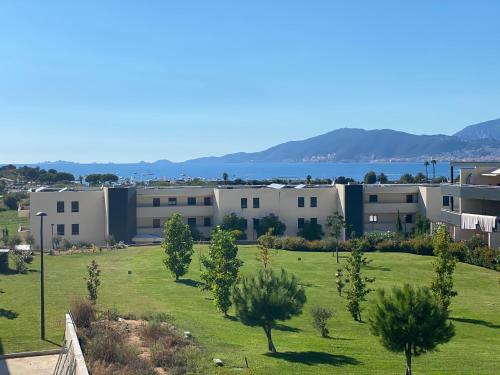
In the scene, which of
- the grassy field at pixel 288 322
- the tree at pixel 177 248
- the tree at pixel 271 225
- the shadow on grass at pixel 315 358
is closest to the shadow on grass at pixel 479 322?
the grassy field at pixel 288 322

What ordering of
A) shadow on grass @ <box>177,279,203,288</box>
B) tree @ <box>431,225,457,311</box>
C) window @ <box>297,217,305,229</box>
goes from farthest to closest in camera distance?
window @ <box>297,217,305,229</box>, shadow on grass @ <box>177,279,203,288</box>, tree @ <box>431,225,457,311</box>

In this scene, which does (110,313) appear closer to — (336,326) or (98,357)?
(98,357)

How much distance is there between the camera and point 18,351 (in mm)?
20391

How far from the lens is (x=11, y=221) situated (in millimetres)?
78812

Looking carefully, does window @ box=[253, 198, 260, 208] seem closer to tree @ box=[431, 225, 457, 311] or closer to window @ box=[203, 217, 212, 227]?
window @ box=[203, 217, 212, 227]

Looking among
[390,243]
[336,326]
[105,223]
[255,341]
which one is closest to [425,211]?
[390,243]

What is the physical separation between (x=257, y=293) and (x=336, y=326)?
715 centimetres

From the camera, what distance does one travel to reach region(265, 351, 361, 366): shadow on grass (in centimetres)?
1916

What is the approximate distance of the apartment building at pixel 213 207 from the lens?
57.9 meters

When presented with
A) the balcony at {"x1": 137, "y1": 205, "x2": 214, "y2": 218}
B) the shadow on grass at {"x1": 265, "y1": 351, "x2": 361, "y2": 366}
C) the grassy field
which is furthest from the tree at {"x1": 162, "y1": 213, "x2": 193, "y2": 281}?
the balcony at {"x1": 137, "y1": 205, "x2": 214, "y2": 218}

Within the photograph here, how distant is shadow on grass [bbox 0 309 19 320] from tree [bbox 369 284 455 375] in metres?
15.2

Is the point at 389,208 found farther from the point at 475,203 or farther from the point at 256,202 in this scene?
the point at 256,202

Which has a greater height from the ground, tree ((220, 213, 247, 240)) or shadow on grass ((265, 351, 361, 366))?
tree ((220, 213, 247, 240))

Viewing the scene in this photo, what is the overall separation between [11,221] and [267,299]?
217ft
